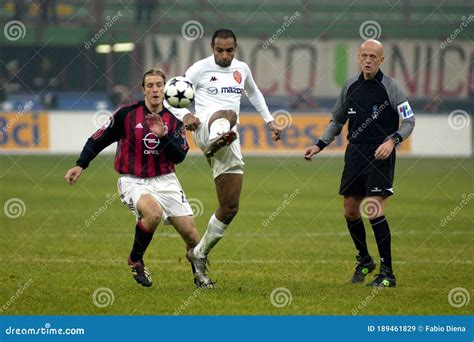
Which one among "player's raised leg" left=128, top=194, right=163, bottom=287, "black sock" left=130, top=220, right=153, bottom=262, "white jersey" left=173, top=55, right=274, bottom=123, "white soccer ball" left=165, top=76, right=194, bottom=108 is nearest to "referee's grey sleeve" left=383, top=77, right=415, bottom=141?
"white jersey" left=173, top=55, right=274, bottom=123

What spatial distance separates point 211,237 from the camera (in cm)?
1011

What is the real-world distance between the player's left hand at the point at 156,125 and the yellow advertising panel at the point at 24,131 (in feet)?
65.1

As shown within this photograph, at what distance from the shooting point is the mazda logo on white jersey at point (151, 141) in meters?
9.86

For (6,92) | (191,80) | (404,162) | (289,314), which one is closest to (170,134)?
(191,80)

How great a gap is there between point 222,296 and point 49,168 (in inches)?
697

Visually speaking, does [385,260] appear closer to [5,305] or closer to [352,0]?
[5,305]

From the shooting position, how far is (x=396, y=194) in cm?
2206

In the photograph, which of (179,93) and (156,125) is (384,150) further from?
(156,125)

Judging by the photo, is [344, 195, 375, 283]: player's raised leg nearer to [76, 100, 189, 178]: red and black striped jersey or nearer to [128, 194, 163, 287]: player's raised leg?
[76, 100, 189, 178]: red and black striped jersey

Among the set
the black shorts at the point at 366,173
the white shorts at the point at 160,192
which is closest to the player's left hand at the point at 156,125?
the white shorts at the point at 160,192

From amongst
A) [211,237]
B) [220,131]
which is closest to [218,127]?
[220,131]

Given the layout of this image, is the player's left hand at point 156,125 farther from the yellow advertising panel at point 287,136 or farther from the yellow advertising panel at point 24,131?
the yellow advertising panel at point 287,136

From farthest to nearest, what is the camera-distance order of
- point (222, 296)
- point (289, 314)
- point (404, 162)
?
point (404, 162), point (222, 296), point (289, 314)

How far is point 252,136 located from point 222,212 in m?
21.5
